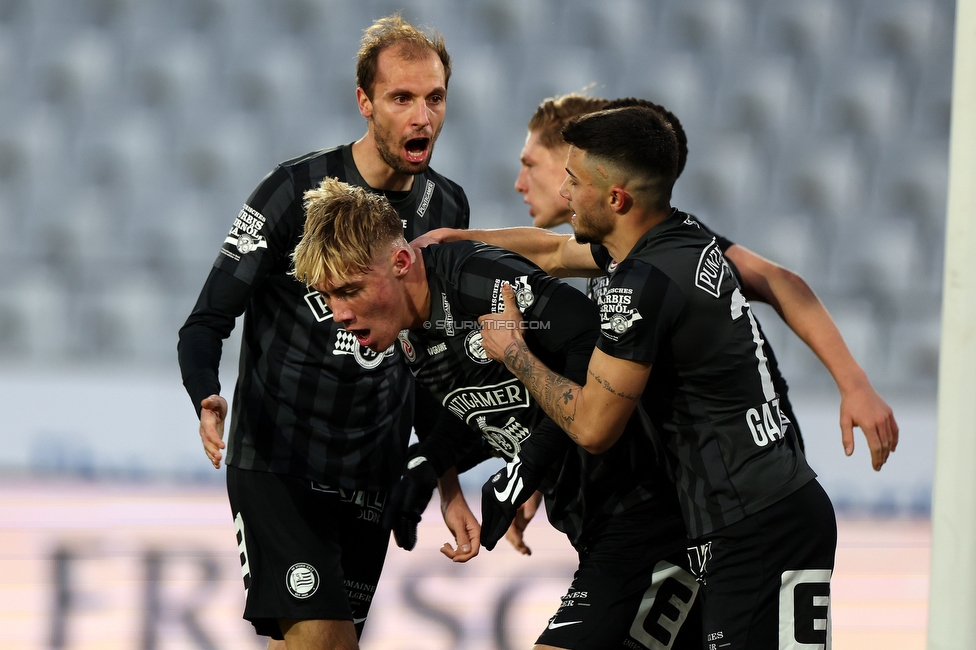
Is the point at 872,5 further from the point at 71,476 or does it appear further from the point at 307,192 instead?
the point at 71,476

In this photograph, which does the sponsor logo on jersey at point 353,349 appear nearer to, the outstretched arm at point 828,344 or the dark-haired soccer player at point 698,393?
the dark-haired soccer player at point 698,393

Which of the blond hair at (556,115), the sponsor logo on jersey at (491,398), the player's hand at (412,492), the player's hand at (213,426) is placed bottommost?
the player's hand at (412,492)

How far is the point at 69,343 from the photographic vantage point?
511cm

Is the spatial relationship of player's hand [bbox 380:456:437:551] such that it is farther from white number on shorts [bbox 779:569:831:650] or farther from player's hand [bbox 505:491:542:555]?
white number on shorts [bbox 779:569:831:650]

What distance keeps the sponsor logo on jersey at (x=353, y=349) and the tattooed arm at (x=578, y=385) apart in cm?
54

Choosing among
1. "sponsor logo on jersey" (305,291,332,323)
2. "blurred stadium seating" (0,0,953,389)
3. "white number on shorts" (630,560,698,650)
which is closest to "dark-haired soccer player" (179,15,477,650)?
"sponsor logo on jersey" (305,291,332,323)

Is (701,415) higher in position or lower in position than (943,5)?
lower

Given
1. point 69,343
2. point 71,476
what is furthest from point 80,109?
point 71,476

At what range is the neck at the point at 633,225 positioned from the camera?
203cm

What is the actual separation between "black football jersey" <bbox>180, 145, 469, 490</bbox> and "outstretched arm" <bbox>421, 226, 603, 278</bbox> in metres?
0.19

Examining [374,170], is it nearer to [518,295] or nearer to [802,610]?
[518,295]

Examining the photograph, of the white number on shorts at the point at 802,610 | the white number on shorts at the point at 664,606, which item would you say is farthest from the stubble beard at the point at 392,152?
the white number on shorts at the point at 802,610

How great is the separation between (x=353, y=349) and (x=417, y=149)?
0.52 metres

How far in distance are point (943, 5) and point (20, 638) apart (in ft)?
17.5
